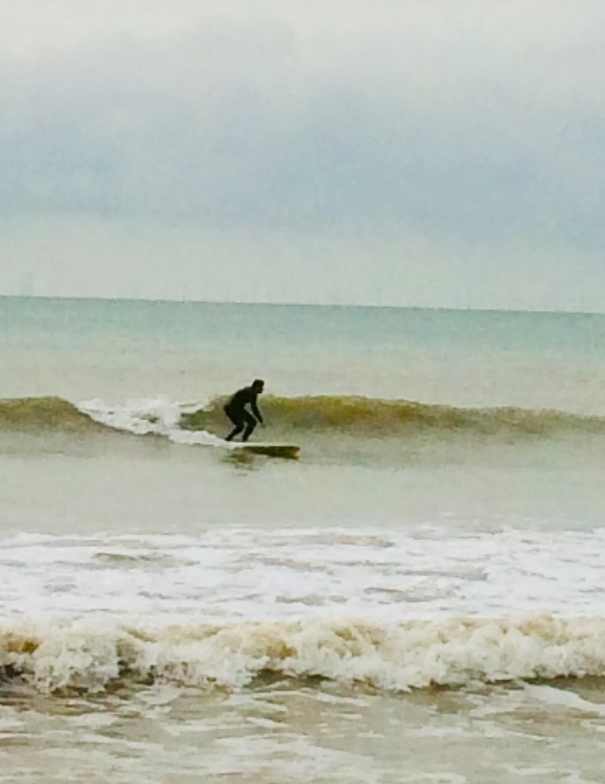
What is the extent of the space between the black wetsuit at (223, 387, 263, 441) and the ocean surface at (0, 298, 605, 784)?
0.09ft

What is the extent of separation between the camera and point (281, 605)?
86.1 inches

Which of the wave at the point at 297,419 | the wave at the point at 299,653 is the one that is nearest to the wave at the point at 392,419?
the wave at the point at 297,419

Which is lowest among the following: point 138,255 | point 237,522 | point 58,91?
point 237,522

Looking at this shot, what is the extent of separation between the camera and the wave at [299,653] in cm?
205

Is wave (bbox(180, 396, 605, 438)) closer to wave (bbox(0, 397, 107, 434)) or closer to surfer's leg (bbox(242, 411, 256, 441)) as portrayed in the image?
surfer's leg (bbox(242, 411, 256, 441))

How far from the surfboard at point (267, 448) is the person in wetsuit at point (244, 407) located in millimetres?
21

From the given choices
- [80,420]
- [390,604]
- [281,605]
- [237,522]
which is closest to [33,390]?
[80,420]

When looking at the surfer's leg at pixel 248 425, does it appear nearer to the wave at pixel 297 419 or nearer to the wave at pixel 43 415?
the wave at pixel 297 419

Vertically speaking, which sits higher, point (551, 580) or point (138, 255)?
point (138, 255)

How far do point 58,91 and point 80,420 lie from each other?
0.68 meters

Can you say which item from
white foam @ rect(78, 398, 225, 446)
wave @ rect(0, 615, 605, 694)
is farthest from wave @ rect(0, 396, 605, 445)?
wave @ rect(0, 615, 605, 694)

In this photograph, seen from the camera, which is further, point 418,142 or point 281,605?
point 418,142

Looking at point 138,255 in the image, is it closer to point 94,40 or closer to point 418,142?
point 94,40

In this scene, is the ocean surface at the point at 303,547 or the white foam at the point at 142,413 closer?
the ocean surface at the point at 303,547
